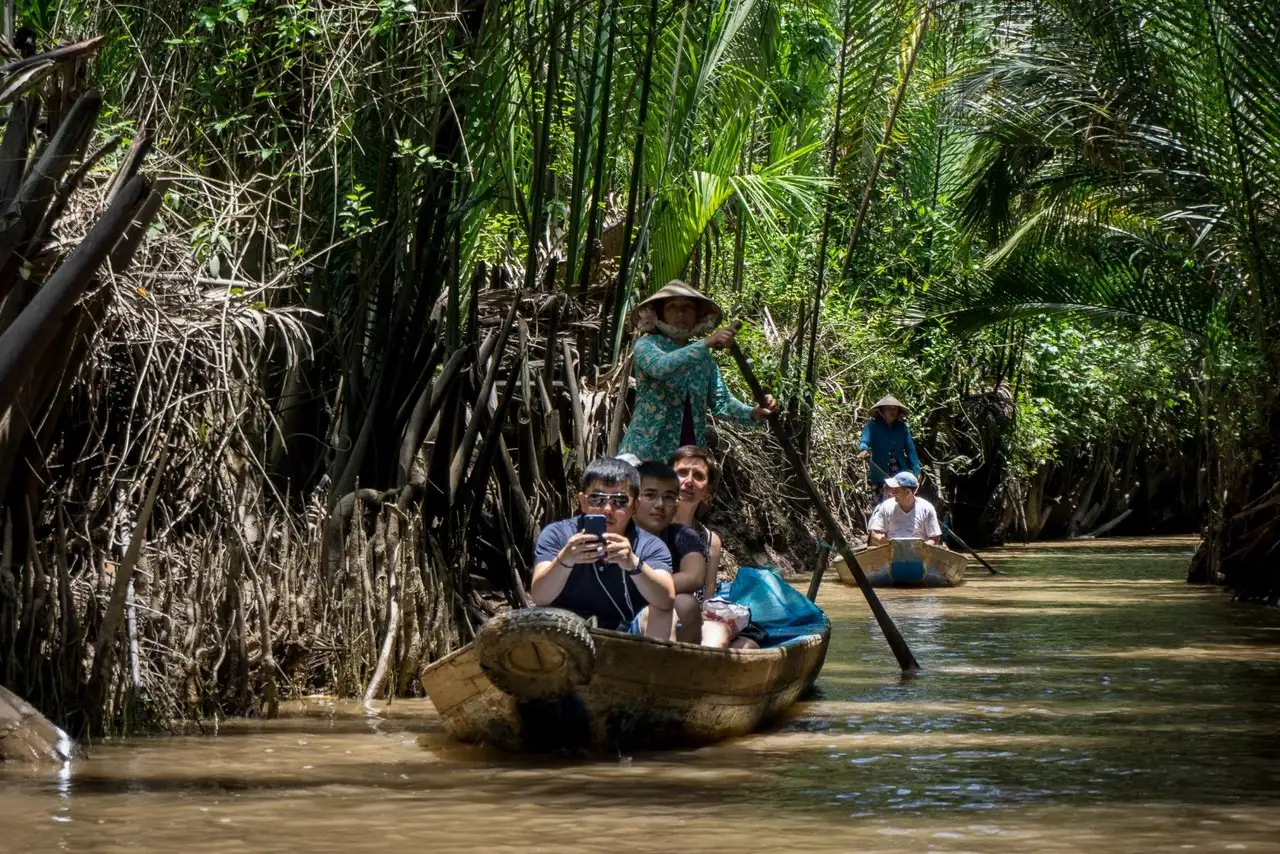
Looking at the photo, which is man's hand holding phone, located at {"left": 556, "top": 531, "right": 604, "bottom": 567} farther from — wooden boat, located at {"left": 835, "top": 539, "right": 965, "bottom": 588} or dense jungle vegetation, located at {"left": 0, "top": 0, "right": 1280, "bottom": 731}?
wooden boat, located at {"left": 835, "top": 539, "right": 965, "bottom": 588}

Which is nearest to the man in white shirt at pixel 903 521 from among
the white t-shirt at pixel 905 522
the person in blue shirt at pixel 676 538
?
the white t-shirt at pixel 905 522

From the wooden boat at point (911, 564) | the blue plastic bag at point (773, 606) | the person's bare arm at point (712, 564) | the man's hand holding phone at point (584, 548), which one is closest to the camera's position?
the man's hand holding phone at point (584, 548)

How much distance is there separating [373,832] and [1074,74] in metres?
11.7

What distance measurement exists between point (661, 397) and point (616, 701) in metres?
2.21

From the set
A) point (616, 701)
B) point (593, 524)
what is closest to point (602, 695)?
point (616, 701)

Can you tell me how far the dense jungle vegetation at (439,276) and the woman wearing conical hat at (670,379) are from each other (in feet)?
3.21

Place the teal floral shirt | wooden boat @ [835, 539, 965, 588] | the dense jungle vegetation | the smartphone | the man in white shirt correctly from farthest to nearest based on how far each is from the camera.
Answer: the man in white shirt
wooden boat @ [835, 539, 965, 588]
the teal floral shirt
the dense jungle vegetation
the smartphone

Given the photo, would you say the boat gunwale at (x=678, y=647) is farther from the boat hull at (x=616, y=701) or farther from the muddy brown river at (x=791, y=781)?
the muddy brown river at (x=791, y=781)

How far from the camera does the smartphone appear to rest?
6.37 meters

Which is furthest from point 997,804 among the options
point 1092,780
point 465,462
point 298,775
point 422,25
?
point 422,25

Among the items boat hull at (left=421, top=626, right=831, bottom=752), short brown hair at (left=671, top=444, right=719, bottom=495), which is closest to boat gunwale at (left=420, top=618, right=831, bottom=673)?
boat hull at (left=421, top=626, right=831, bottom=752)

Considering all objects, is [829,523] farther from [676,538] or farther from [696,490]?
[676,538]

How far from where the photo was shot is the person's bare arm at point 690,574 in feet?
23.2

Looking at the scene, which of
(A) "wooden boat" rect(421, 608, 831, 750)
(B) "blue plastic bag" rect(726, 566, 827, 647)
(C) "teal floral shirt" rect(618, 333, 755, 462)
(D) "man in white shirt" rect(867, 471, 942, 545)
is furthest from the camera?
(D) "man in white shirt" rect(867, 471, 942, 545)
